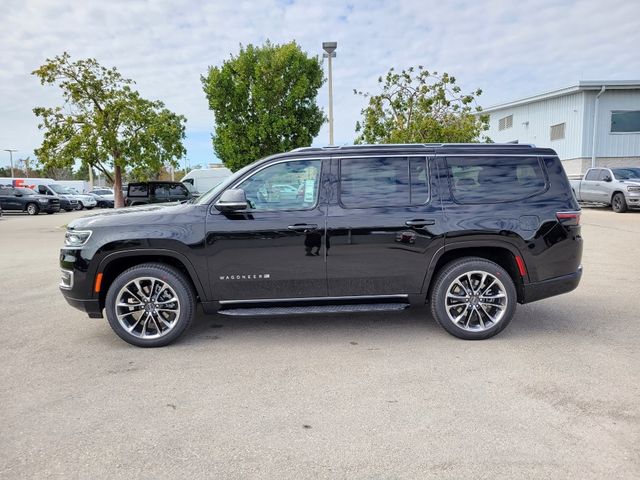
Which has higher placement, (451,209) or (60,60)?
(60,60)

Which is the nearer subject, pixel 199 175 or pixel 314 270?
pixel 314 270

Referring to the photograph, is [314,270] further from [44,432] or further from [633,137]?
[633,137]

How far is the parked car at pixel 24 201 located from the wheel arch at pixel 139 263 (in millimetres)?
25944

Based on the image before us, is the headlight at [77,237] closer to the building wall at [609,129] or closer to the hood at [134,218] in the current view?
the hood at [134,218]

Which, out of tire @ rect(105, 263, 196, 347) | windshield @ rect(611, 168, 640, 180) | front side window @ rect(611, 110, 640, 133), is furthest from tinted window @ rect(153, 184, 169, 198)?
front side window @ rect(611, 110, 640, 133)

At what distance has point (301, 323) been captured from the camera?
541 centimetres

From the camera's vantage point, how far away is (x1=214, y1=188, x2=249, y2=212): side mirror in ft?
14.6

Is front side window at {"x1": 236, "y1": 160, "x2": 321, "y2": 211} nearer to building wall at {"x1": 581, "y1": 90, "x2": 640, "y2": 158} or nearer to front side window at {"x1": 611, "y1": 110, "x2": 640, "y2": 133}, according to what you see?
building wall at {"x1": 581, "y1": 90, "x2": 640, "y2": 158}

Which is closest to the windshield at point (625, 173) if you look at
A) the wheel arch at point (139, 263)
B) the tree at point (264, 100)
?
the tree at point (264, 100)

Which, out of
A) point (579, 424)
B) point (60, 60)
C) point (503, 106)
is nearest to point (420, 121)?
point (60, 60)

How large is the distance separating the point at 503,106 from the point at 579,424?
32900 millimetres

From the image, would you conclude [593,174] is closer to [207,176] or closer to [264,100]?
[264,100]

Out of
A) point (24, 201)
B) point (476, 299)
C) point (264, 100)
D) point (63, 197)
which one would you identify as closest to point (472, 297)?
point (476, 299)

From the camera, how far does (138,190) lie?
701 inches
